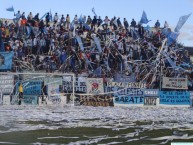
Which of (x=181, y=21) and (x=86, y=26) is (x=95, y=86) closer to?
(x=86, y=26)

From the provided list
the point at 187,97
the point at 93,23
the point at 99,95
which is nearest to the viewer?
the point at 99,95

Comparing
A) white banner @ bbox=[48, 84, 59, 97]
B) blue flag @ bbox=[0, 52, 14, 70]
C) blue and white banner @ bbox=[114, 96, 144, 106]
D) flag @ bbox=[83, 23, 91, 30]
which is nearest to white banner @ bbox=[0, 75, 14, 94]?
white banner @ bbox=[48, 84, 59, 97]

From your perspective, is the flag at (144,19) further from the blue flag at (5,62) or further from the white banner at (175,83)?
the blue flag at (5,62)

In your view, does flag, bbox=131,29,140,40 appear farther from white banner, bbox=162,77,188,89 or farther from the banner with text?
the banner with text

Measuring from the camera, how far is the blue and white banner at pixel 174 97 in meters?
27.9

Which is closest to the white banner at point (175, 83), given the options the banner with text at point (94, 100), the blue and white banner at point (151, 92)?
the blue and white banner at point (151, 92)

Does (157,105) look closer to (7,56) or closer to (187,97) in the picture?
(187,97)

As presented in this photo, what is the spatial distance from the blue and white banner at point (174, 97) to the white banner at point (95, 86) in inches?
181

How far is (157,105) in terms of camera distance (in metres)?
27.7

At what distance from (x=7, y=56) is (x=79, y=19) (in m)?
8.17

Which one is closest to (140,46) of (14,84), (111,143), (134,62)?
(134,62)

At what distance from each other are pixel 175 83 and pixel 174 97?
4.02 ft

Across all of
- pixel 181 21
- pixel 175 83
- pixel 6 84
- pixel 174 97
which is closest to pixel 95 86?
pixel 6 84

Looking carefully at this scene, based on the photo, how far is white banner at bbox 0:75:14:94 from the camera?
952 inches
